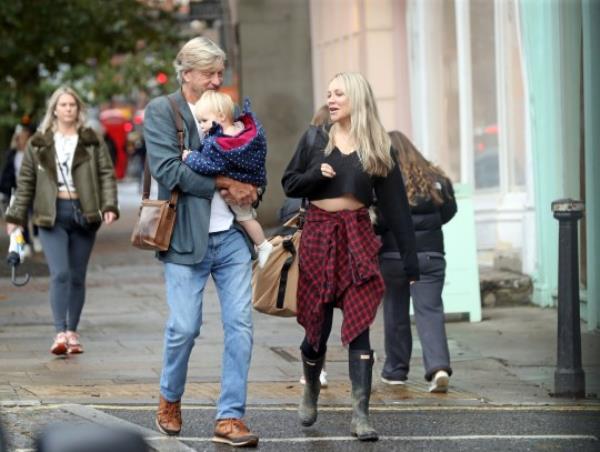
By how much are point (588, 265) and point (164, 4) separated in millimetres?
14364

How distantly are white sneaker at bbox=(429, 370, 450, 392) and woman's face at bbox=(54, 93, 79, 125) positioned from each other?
3180 mm

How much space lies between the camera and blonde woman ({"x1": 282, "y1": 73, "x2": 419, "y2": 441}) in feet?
21.8

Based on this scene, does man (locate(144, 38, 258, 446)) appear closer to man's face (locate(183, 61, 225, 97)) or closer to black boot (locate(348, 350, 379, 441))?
man's face (locate(183, 61, 225, 97))

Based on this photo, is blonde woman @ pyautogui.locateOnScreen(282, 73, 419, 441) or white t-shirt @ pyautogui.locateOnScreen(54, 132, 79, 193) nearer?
blonde woman @ pyautogui.locateOnScreen(282, 73, 419, 441)

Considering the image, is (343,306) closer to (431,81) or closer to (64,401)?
(64,401)

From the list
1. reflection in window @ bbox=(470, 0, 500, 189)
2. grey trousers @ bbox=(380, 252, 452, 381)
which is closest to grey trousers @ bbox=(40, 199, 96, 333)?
grey trousers @ bbox=(380, 252, 452, 381)

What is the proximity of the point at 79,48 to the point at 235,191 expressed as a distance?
1513cm

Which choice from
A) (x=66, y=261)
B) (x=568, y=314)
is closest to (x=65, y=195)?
(x=66, y=261)

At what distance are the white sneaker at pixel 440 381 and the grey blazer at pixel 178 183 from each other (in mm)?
2318

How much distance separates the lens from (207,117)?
6273 mm

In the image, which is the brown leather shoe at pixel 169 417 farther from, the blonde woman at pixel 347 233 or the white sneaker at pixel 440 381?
the white sneaker at pixel 440 381

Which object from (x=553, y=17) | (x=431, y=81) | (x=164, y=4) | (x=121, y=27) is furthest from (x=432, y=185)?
(x=164, y=4)

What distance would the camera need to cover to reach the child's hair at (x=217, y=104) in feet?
20.5

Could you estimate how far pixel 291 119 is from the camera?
20969mm
